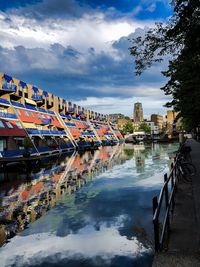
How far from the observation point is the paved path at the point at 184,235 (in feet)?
17.5

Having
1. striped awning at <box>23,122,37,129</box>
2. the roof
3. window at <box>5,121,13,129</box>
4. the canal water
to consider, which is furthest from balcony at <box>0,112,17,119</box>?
the canal water

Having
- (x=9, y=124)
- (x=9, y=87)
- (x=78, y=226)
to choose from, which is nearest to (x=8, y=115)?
(x=9, y=124)

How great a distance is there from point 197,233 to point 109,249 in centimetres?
227

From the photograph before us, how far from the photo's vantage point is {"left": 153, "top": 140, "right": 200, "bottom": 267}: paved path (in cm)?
533

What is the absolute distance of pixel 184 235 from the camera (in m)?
6.82

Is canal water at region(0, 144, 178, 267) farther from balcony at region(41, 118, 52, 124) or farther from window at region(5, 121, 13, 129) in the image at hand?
balcony at region(41, 118, 52, 124)

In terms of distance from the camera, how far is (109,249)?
287 inches

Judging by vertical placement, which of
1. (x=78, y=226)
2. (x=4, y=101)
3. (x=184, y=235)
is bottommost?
(x=78, y=226)

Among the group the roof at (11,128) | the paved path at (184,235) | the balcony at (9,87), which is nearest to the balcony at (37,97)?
the balcony at (9,87)

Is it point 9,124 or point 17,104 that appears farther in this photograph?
point 17,104

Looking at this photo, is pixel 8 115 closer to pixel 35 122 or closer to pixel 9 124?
pixel 9 124

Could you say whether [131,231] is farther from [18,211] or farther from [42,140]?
[42,140]

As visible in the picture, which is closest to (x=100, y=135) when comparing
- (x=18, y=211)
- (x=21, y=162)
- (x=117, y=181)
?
(x=21, y=162)

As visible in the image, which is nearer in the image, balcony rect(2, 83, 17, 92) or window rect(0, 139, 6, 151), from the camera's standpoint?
window rect(0, 139, 6, 151)
